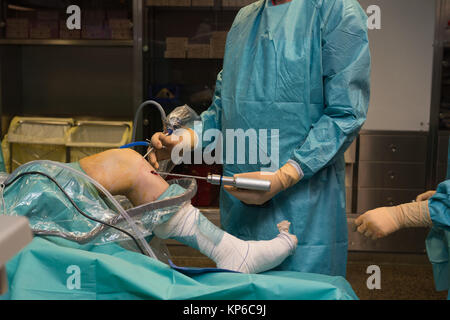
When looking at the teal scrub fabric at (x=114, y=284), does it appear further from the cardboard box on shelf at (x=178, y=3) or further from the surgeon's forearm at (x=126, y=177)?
the cardboard box on shelf at (x=178, y=3)

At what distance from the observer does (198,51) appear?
3.15 m

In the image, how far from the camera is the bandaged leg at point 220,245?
3.68 ft

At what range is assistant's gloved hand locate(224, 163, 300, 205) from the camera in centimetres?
119

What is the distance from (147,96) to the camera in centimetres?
313

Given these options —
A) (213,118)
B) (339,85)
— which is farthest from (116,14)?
(339,85)

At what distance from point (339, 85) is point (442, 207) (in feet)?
1.27

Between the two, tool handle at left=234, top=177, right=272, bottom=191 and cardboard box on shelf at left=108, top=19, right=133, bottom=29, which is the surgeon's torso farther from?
cardboard box on shelf at left=108, top=19, right=133, bottom=29

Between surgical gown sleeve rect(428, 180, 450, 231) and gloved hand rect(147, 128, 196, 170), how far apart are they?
2.27ft

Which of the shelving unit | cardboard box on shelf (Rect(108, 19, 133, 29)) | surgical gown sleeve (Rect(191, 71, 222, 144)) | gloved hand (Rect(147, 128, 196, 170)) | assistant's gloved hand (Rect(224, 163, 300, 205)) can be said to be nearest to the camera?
assistant's gloved hand (Rect(224, 163, 300, 205))

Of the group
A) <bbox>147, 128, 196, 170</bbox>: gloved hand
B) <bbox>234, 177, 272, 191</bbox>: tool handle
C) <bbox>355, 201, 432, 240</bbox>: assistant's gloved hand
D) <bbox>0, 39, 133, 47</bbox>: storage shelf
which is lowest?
<bbox>355, 201, 432, 240</bbox>: assistant's gloved hand

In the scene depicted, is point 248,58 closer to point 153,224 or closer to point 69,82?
point 153,224

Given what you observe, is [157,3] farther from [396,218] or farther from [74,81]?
[396,218]

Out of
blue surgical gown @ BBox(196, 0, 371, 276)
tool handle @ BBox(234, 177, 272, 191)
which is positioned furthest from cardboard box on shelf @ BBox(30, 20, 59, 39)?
tool handle @ BBox(234, 177, 272, 191)

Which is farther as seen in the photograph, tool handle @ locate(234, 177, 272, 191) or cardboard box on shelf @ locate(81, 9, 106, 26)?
cardboard box on shelf @ locate(81, 9, 106, 26)
